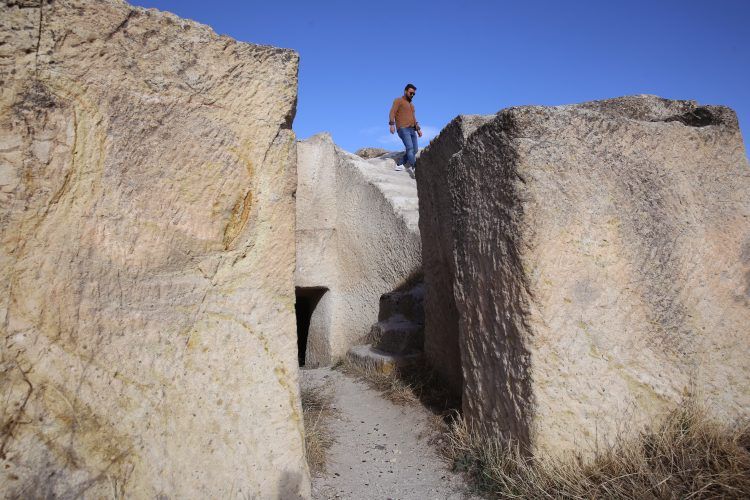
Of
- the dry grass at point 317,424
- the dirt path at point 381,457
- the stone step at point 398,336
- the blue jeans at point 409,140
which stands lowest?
the dirt path at point 381,457

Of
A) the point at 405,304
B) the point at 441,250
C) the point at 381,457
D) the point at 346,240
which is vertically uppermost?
the point at 346,240

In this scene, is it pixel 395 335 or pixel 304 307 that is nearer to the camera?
pixel 395 335

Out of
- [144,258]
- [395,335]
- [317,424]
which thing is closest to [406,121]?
[395,335]

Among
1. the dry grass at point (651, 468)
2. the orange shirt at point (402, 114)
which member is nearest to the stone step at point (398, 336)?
the dry grass at point (651, 468)

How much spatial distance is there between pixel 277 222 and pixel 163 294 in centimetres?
45

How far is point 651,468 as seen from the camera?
1.74m

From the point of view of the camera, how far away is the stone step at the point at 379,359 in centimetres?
354

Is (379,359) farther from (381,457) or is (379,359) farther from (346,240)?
(346,240)

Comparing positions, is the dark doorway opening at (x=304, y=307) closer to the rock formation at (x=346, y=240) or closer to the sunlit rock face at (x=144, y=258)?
the rock formation at (x=346, y=240)

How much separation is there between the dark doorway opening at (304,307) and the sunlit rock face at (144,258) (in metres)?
3.63

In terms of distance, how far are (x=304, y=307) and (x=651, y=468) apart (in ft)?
19.4

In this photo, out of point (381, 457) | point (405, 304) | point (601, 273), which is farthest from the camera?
point (405, 304)

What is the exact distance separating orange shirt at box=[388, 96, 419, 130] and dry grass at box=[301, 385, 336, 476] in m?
3.86

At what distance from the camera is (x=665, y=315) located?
201 centimetres
